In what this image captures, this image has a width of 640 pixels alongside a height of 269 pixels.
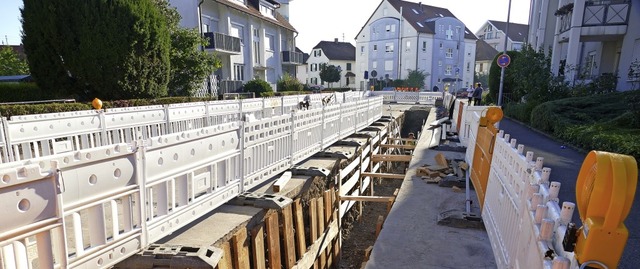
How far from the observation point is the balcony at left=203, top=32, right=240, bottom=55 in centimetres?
2175

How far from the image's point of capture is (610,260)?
5.27ft

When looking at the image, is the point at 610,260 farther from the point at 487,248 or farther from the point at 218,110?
the point at 218,110

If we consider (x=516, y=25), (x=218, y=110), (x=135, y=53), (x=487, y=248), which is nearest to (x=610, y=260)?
(x=487, y=248)

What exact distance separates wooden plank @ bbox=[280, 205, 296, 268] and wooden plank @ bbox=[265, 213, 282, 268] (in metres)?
0.20

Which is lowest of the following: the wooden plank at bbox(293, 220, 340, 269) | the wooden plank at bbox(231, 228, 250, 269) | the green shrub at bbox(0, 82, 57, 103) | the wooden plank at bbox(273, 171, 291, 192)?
the wooden plank at bbox(293, 220, 340, 269)

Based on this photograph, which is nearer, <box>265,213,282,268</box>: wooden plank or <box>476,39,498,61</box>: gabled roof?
<box>265,213,282,268</box>: wooden plank

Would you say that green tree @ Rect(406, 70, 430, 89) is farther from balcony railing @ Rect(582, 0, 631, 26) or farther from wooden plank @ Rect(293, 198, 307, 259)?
wooden plank @ Rect(293, 198, 307, 259)

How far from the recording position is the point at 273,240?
155 inches

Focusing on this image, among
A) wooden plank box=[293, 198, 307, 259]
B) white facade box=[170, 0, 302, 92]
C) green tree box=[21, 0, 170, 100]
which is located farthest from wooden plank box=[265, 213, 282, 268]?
white facade box=[170, 0, 302, 92]

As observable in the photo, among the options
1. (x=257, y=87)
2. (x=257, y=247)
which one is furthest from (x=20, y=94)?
(x=257, y=247)

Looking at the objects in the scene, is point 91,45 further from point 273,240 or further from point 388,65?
point 388,65

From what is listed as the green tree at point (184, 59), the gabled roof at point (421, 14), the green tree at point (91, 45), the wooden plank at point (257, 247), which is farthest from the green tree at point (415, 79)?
the wooden plank at point (257, 247)

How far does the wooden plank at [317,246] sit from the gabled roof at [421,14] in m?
48.3

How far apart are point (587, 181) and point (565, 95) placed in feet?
55.9
